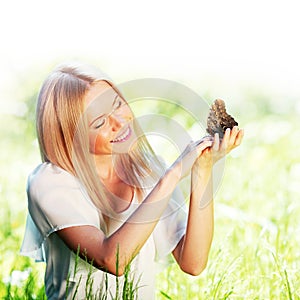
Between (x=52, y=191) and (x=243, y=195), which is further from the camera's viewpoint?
(x=243, y=195)

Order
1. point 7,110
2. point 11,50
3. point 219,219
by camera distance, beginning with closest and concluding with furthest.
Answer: point 219,219 → point 7,110 → point 11,50

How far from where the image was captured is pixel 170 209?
5.74ft

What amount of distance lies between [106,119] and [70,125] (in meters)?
0.07

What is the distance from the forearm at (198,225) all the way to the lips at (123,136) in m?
0.17

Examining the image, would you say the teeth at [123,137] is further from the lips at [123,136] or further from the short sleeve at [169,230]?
the short sleeve at [169,230]

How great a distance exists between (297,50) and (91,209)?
2218 mm

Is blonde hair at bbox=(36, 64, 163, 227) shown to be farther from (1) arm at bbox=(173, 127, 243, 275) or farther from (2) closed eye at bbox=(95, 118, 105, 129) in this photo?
(1) arm at bbox=(173, 127, 243, 275)

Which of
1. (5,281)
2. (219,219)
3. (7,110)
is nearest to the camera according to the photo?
(5,281)

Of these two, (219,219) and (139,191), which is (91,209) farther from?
(219,219)

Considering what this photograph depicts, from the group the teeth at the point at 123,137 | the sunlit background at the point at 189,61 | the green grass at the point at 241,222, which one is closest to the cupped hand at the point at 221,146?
the teeth at the point at 123,137

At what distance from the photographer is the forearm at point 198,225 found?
1.61 meters

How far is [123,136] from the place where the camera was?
1665 millimetres

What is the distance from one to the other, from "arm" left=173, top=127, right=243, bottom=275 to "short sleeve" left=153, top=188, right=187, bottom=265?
0.06 feet

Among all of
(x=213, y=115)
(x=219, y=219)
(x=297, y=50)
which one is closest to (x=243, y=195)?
(x=219, y=219)
